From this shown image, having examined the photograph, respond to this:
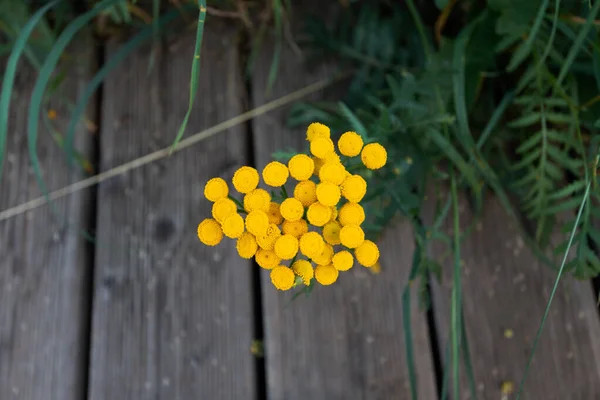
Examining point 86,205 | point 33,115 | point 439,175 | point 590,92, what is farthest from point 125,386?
point 590,92

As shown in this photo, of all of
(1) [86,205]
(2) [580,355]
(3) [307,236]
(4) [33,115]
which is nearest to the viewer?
(3) [307,236]

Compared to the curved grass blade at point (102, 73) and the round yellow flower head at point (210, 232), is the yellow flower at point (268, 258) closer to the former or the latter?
the round yellow flower head at point (210, 232)

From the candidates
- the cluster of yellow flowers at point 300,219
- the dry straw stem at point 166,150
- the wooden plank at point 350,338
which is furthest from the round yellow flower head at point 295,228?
the dry straw stem at point 166,150

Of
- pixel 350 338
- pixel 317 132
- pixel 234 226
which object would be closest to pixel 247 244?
pixel 234 226

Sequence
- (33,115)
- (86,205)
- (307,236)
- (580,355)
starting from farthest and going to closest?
(86,205) → (580,355) → (33,115) → (307,236)

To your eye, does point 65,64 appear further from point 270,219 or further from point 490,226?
point 490,226

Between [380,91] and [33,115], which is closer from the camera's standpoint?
[33,115]

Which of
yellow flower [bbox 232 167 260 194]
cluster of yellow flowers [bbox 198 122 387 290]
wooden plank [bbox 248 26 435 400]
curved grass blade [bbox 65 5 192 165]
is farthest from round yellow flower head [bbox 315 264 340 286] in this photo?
curved grass blade [bbox 65 5 192 165]

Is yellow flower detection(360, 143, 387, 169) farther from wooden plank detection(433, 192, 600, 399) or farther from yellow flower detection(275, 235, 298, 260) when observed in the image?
wooden plank detection(433, 192, 600, 399)
